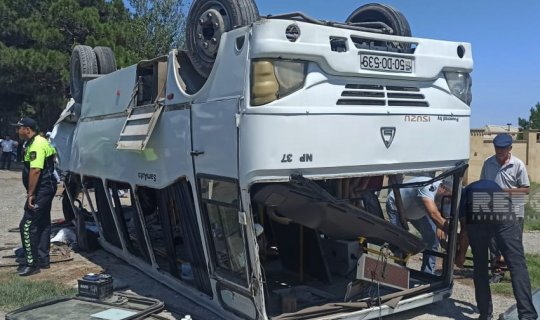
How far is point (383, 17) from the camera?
20.1ft

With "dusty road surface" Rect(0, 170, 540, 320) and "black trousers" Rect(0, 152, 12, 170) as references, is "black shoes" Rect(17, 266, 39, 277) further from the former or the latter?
"black trousers" Rect(0, 152, 12, 170)

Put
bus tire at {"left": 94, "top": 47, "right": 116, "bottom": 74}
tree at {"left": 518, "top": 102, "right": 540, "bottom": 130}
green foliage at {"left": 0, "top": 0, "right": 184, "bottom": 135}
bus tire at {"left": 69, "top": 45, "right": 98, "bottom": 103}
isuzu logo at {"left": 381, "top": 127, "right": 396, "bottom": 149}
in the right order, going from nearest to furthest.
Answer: isuzu logo at {"left": 381, "top": 127, "right": 396, "bottom": 149} < bus tire at {"left": 69, "top": 45, "right": 98, "bottom": 103} < bus tire at {"left": 94, "top": 47, "right": 116, "bottom": 74} < green foliage at {"left": 0, "top": 0, "right": 184, "bottom": 135} < tree at {"left": 518, "top": 102, "right": 540, "bottom": 130}

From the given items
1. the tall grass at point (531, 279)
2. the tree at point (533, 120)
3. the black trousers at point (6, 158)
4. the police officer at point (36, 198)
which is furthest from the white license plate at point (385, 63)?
the tree at point (533, 120)

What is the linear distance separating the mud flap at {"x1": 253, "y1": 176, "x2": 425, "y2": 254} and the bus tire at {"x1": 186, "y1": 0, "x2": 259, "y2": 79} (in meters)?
1.33

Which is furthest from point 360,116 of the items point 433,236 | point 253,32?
point 433,236

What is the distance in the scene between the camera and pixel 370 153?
4.88 meters

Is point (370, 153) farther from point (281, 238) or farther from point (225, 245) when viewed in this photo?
point (281, 238)

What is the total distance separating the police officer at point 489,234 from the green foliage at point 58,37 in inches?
665

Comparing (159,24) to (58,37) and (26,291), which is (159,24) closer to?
(58,37)

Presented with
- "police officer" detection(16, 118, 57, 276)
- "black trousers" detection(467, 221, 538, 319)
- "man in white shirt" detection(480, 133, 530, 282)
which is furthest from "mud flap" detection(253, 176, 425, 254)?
"police officer" detection(16, 118, 57, 276)

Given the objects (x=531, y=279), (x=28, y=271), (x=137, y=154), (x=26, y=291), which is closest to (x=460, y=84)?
(x=531, y=279)

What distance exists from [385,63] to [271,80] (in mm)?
1122

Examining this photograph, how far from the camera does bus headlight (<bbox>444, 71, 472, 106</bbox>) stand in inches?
215

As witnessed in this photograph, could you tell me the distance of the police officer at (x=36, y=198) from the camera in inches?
290
